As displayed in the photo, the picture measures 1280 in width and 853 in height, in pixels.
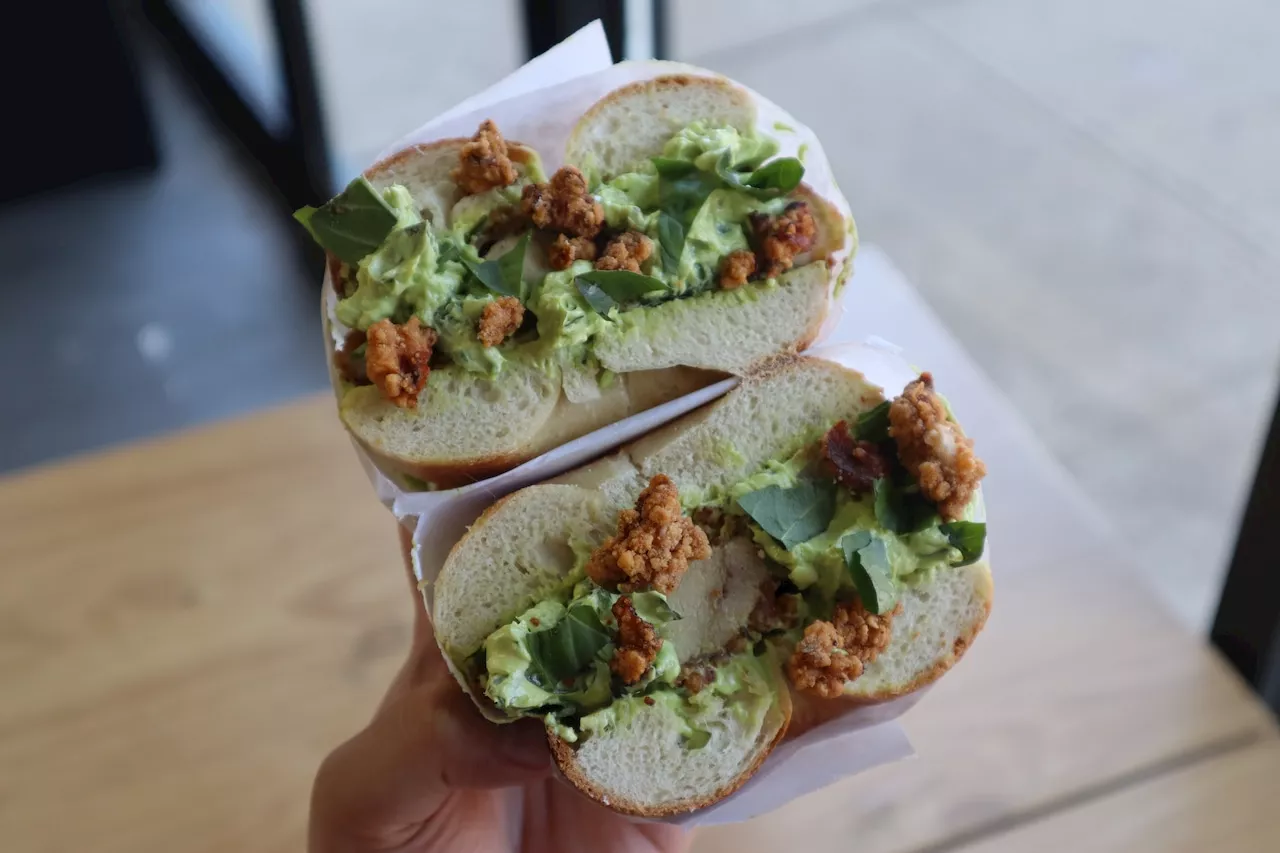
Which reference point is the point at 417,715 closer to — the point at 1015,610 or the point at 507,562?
the point at 507,562

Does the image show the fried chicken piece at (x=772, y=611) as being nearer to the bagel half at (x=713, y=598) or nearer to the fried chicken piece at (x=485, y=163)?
the bagel half at (x=713, y=598)

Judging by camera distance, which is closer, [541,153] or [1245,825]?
[541,153]

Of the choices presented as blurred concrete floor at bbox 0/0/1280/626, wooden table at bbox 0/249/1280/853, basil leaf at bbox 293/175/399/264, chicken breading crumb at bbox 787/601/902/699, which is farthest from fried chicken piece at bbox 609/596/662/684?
blurred concrete floor at bbox 0/0/1280/626

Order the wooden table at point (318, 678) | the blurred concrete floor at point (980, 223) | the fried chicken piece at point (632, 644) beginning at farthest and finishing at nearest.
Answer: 1. the blurred concrete floor at point (980, 223)
2. the wooden table at point (318, 678)
3. the fried chicken piece at point (632, 644)

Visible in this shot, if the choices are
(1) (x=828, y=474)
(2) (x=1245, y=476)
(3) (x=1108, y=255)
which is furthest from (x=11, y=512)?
(3) (x=1108, y=255)

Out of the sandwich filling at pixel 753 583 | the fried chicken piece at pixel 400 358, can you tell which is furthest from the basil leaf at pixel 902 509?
the fried chicken piece at pixel 400 358

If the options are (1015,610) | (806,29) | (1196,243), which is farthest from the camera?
(806,29)

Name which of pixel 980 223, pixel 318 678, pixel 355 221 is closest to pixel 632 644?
pixel 355 221
